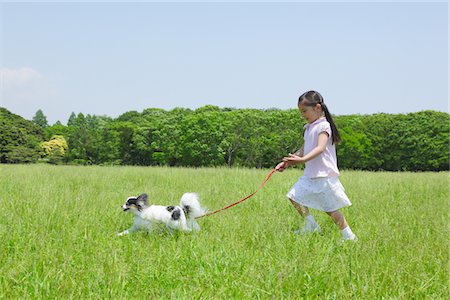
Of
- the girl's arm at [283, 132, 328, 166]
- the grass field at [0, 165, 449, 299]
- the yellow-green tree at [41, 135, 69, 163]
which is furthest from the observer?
the yellow-green tree at [41, 135, 69, 163]

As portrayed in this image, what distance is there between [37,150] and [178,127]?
55.3 ft

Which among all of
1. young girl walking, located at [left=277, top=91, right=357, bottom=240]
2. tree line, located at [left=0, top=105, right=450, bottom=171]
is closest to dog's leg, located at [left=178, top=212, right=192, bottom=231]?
young girl walking, located at [left=277, top=91, right=357, bottom=240]

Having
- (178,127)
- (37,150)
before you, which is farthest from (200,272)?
(37,150)

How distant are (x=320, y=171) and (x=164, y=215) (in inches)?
68.9

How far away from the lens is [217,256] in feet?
10.4

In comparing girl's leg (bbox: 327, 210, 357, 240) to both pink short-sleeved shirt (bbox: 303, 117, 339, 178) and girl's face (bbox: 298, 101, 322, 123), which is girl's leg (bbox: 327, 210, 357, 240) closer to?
pink short-sleeved shirt (bbox: 303, 117, 339, 178)

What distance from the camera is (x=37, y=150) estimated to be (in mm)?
46781

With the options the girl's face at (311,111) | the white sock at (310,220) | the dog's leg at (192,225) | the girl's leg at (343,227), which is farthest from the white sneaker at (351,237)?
the dog's leg at (192,225)

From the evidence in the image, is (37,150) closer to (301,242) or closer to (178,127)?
(178,127)

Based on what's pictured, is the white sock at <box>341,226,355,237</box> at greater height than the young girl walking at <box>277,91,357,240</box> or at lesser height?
lesser

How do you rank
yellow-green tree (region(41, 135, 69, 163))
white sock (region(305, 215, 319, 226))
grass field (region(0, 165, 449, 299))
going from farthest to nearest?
1. yellow-green tree (region(41, 135, 69, 163))
2. white sock (region(305, 215, 319, 226))
3. grass field (region(0, 165, 449, 299))

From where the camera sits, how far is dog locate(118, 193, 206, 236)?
419 cm

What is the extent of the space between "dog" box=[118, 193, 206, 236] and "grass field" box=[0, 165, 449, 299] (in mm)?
124

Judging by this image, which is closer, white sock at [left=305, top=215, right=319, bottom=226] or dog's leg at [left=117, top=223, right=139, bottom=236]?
dog's leg at [left=117, top=223, right=139, bottom=236]
